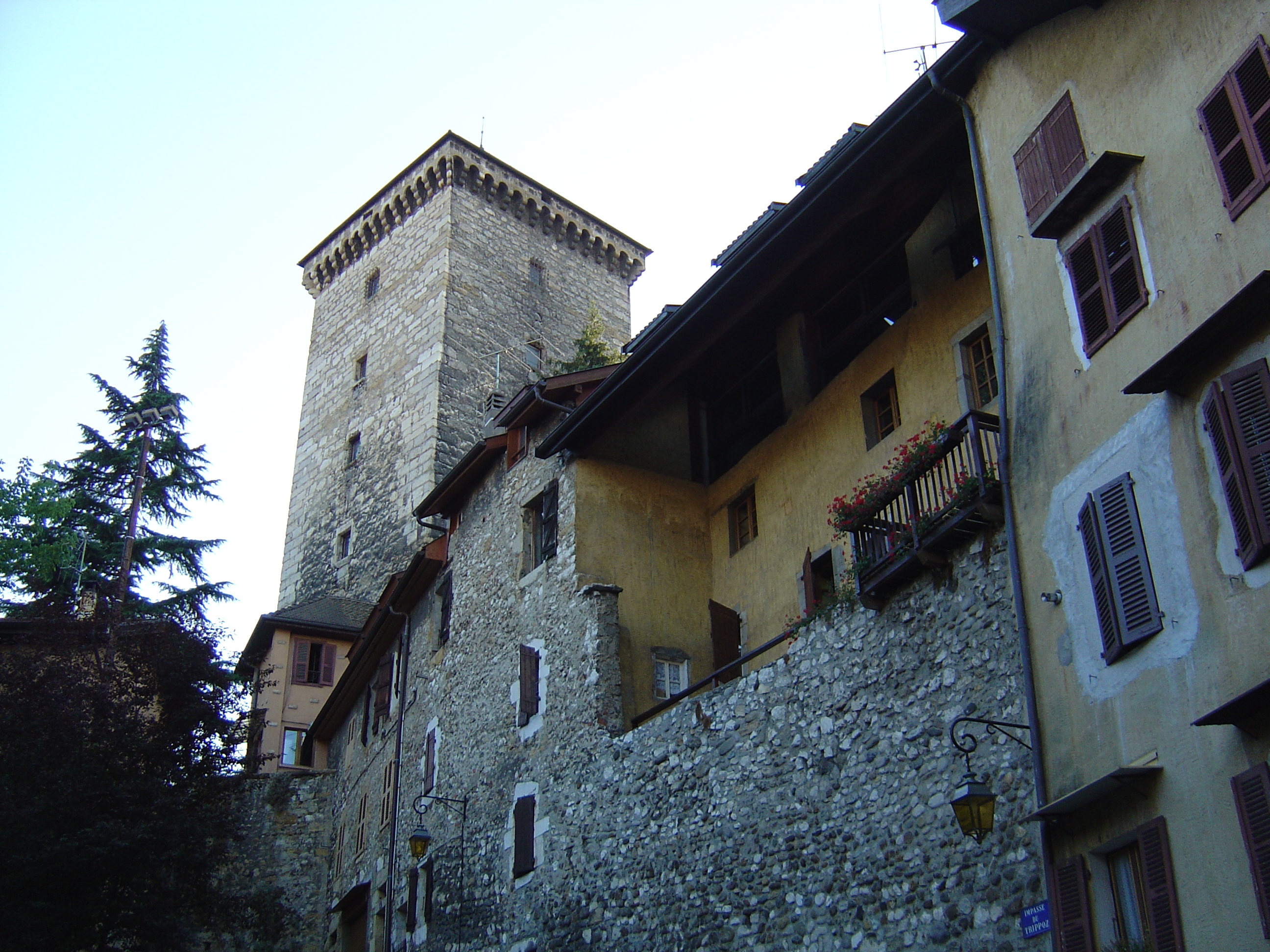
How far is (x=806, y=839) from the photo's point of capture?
12688 mm

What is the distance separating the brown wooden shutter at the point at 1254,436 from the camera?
7.97 metres

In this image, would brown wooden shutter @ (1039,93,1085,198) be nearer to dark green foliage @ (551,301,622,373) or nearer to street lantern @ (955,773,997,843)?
street lantern @ (955,773,997,843)

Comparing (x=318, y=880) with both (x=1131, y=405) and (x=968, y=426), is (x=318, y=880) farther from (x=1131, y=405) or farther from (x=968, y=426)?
(x=1131, y=405)

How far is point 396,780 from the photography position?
24594 mm

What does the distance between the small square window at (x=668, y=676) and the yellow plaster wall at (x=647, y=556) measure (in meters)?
0.10

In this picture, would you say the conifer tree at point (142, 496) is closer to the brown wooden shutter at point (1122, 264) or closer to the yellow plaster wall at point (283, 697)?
the yellow plaster wall at point (283, 697)

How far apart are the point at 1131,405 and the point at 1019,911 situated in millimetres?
4070

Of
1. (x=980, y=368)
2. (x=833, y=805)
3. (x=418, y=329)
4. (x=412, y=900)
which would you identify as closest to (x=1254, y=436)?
(x=833, y=805)

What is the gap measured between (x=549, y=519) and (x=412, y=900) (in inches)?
291

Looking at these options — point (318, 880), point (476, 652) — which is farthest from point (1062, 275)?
point (318, 880)

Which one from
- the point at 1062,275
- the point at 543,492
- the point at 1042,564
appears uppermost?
the point at 543,492

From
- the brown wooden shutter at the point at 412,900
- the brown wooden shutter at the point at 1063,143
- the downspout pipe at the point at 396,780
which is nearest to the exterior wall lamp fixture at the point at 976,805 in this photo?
the brown wooden shutter at the point at 1063,143

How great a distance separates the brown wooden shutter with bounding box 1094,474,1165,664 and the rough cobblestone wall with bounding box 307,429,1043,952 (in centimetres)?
162

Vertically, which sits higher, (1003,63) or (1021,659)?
(1003,63)
